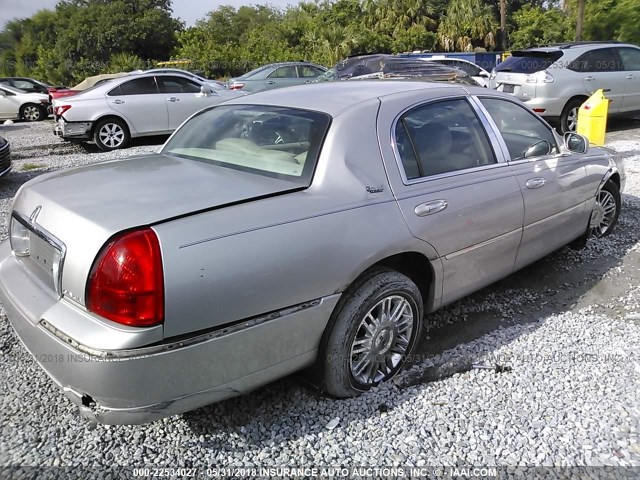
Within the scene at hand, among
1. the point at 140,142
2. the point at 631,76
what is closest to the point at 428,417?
the point at 140,142

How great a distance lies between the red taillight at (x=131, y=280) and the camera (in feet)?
6.60

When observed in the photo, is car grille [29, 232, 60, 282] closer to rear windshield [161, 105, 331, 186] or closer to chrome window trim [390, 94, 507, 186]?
rear windshield [161, 105, 331, 186]

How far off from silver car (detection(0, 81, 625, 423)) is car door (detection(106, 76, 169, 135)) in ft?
25.3

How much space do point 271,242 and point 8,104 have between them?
17.9 metres

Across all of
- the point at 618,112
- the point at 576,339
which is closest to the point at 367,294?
the point at 576,339

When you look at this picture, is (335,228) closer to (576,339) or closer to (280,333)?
(280,333)

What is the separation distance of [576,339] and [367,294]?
1647 millimetres

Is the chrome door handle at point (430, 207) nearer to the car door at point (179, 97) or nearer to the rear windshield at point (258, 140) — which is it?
the rear windshield at point (258, 140)

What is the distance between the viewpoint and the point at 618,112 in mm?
10922

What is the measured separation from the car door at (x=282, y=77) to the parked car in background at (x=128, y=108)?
357 cm

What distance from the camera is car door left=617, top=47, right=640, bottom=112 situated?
10.8 metres

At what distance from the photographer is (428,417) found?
2652mm

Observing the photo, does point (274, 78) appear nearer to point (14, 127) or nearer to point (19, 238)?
point (14, 127)

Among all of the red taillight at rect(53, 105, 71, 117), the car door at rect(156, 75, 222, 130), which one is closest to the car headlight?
the red taillight at rect(53, 105, 71, 117)
